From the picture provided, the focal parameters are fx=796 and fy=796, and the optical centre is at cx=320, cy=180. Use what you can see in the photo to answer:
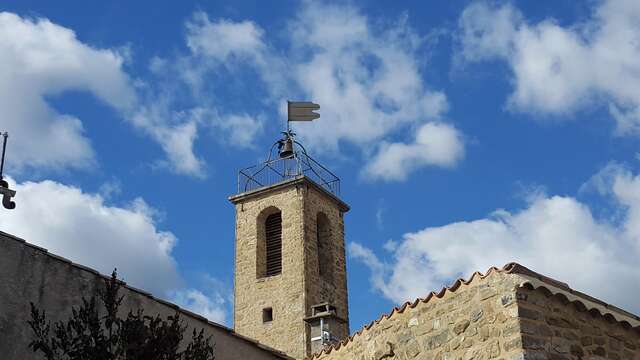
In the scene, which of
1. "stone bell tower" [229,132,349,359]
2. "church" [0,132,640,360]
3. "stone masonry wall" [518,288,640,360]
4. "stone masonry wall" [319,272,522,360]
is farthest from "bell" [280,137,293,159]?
"stone masonry wall" [518,288,640,360]

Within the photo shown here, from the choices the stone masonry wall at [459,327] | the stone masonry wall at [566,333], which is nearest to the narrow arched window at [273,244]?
the stone masonry wall at [459,327]

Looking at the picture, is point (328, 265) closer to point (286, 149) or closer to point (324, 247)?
point (324, 247)

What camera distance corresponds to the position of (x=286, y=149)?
25625 millimetres

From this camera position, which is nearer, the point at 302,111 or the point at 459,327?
the point at 459,327

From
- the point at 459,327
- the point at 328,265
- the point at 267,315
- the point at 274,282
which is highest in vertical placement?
the point at 328,265

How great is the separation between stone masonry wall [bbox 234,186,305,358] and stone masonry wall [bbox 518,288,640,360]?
555 inches

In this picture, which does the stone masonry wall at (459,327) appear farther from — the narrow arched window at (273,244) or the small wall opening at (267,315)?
the narrow arched window at (273,244)

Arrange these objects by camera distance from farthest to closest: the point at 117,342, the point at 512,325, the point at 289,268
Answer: the point at 289,268
the point at 512,325
the point at 117,342

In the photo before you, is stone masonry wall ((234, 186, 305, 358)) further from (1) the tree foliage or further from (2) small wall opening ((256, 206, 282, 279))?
(1) the tree foliage

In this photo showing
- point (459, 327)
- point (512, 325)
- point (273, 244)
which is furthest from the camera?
point (273, 244)

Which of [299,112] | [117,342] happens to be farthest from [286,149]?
[117,342]

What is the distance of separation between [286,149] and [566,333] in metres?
18.5

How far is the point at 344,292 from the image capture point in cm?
2447

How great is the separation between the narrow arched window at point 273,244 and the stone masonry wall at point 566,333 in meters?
16.0
